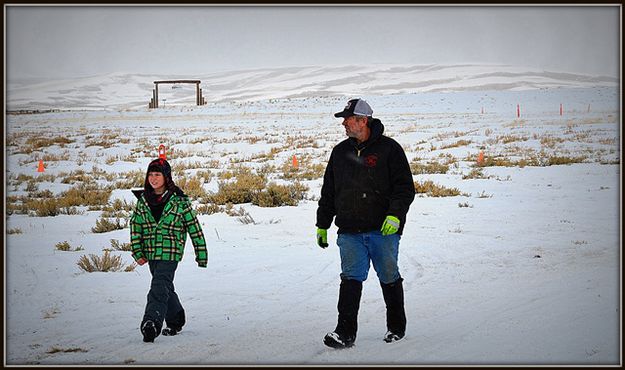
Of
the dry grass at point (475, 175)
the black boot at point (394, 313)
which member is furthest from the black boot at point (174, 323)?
the dry grass at point (475, 175)

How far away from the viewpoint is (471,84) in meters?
135

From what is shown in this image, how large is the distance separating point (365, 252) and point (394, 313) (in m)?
0.50

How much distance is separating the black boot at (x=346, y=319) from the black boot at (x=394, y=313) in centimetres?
25

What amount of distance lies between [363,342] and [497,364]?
995mm

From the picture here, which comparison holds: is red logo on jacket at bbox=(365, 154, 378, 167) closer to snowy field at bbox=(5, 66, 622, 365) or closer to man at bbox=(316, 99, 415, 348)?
man at bbox=(316, 99, 415, 348)

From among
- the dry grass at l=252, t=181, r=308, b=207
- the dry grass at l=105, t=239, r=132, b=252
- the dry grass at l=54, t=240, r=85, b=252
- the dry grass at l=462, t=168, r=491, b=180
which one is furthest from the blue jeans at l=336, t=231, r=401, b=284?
the dry grass at l=462, t=168, r=491, b=180

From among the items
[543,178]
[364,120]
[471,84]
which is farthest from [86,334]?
[471,84]

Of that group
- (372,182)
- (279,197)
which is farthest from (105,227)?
(372,182)

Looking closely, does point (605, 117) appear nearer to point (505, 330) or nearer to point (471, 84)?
point (505, 330)

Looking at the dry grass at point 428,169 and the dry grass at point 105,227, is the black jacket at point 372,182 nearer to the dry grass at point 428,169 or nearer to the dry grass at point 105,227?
the dry grass at point 105,227

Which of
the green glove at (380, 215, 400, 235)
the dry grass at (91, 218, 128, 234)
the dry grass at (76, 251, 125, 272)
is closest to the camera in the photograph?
the green glove at (380, 215, 400, 235)

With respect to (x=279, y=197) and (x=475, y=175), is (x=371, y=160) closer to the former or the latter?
(x=279, y=197)

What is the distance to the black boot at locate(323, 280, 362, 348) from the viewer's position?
4.74m

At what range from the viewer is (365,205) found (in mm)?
4785
